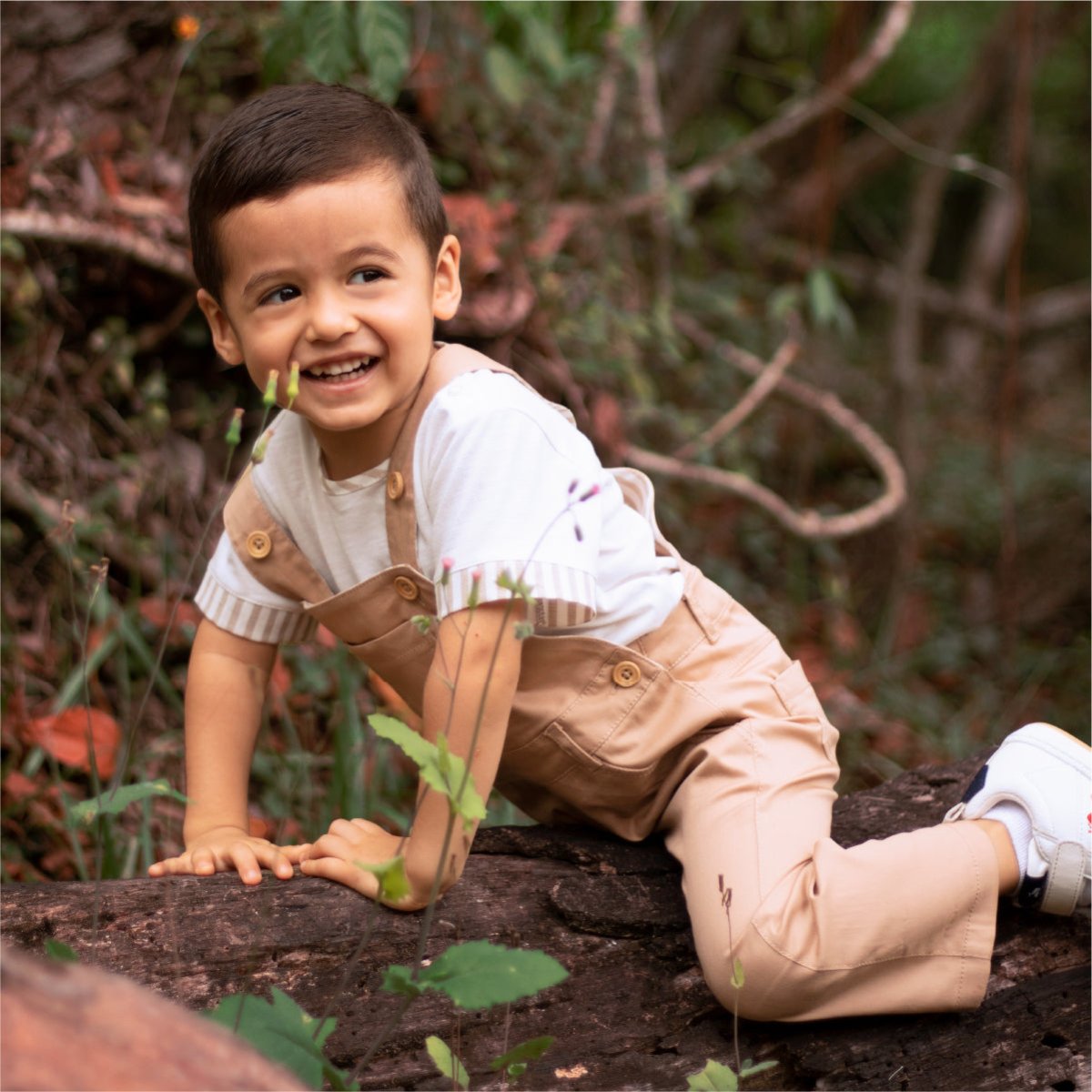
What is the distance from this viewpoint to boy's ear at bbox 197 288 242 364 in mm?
1896

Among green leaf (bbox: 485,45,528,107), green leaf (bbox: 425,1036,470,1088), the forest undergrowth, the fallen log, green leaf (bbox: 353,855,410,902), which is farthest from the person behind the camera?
green leaf (bbox: 485,45,528,107)

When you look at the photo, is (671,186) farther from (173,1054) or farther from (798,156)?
(173,1054)

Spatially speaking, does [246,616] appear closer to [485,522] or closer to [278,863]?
[278,863]

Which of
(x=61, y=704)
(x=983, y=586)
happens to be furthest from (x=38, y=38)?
(x=983, y=586)

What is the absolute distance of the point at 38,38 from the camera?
10.4 feet

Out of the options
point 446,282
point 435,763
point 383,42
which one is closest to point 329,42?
point 383,42

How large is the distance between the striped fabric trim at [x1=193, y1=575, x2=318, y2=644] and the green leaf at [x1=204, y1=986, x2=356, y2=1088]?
31.8 inches

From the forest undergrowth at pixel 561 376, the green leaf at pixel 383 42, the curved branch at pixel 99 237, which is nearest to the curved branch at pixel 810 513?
the forest undergrowth at pixel 561 376

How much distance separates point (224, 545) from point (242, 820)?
1.40 feet

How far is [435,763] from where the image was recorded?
1291 millimetres

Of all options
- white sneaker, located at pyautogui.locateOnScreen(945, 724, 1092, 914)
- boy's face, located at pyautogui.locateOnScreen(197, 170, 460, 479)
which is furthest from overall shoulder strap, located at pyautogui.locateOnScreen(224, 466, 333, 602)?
white sneaker, located at pyautogui.locateOnScreen(945, 724, 1092, 914)

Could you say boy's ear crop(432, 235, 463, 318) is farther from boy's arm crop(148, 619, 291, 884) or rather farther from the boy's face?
boy's arm crop(148, 619, 291, 884)

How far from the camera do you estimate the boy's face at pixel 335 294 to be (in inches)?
67.7

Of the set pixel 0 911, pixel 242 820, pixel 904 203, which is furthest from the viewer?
pixel 904 203
